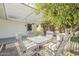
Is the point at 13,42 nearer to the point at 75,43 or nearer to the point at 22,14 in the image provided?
the point at 22,14

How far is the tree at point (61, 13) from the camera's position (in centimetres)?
219

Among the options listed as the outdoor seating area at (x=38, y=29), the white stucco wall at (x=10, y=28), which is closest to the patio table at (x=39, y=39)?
the outdoor seating area at (x=38, y=29)

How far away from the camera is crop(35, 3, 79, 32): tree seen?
86.4 inches

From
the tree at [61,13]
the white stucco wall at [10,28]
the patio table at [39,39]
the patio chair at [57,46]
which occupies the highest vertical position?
the tree at [61,13]

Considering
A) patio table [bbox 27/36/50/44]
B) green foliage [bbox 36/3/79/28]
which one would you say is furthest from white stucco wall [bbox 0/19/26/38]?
green foliage [bbox 36/3/79/28]

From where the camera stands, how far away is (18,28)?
2209 millimetres

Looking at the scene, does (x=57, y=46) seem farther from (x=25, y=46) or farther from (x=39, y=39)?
(x=25, y=46)

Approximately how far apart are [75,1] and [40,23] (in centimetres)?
42

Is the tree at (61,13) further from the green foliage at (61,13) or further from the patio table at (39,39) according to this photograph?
the patio table at (39,39)

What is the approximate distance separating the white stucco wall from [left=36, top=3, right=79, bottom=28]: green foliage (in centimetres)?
25

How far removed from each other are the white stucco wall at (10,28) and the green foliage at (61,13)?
0.25 meters

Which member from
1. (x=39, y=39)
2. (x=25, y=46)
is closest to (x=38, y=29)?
(x=39, y=39)

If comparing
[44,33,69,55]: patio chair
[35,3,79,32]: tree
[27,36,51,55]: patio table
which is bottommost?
[44,33,69,55]: patio chair

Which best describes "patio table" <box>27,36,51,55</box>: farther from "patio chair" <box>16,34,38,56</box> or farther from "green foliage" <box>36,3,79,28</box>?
"green foliage" <box>36,3,79,28</box>
